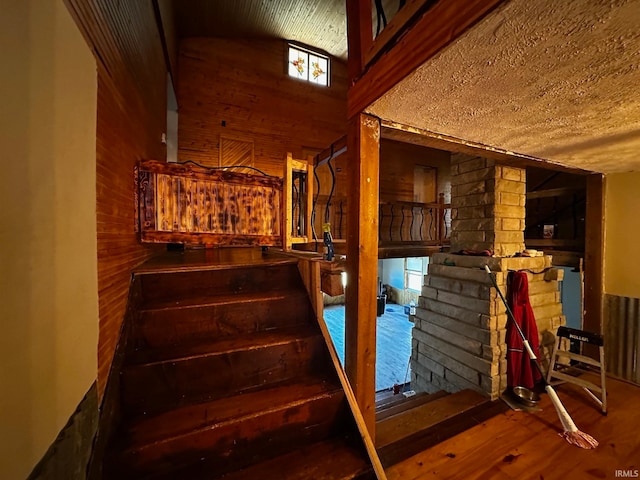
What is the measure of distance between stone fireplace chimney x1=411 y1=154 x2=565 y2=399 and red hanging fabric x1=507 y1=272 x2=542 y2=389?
0.07m

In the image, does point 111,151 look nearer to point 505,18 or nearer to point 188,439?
point 188,439

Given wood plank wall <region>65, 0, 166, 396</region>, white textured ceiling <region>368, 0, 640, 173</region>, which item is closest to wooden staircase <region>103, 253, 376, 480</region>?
wood plank wall <region>65, 0, 166, 396</region>

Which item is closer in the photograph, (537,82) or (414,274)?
(537,82)

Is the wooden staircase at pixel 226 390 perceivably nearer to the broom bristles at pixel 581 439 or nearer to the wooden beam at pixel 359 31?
the wooden beam at pixel 359 31

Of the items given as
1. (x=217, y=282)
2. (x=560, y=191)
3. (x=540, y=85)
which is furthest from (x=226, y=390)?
(x=560, y=191)

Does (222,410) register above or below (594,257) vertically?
below

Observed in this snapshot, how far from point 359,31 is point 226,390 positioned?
2.10 metres

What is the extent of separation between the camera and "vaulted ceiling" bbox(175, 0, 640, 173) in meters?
0.83

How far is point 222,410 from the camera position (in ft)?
3.70

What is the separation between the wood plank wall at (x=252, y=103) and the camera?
4.90 meters

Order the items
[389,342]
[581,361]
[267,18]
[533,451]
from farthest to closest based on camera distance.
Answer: [389,342] < [267,18] < [581,361] < [533,451]

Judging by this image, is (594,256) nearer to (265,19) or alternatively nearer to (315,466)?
(315,466)

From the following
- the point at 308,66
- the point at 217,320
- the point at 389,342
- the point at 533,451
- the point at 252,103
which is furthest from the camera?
the point at 389,342

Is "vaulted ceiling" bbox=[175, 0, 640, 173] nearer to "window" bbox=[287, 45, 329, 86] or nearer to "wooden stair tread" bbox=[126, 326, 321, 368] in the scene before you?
"wooden stair tread" bbox=[126, 326, 321, 368]
